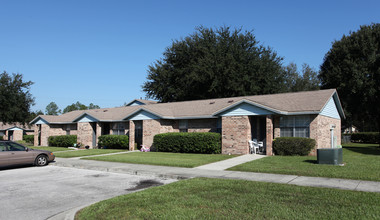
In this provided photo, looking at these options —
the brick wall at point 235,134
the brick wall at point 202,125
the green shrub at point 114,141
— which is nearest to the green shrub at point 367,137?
the brick wall at point 202,125

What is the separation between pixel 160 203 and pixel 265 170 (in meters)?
6.15

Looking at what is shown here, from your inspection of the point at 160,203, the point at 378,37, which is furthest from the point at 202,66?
the point at 160,203

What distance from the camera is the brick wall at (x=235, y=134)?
65.1ft

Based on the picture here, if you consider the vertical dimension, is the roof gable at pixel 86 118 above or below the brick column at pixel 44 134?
above

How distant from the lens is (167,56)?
4184 cm

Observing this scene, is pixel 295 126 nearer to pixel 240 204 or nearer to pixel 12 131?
pixel 240 204

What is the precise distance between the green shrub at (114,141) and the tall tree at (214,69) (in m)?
13.0

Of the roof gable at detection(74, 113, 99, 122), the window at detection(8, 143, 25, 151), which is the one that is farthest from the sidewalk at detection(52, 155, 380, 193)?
the roof gable at detection(74, 113, 99, 122)

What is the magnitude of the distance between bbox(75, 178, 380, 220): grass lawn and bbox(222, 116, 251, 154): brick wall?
1115 cm

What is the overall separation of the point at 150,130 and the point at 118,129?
5.50 meters

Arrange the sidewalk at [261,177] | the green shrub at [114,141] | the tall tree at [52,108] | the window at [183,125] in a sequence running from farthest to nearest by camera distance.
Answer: the tall tree at [52,108]
the green shrub at [114,141]
the window at [183,125]
the sidewalk at [261,177]

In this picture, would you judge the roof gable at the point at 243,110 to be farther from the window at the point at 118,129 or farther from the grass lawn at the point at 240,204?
the window at the point at 118,129

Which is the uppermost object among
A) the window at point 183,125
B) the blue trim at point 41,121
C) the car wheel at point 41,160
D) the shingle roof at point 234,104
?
the shingle roof at point 234,104

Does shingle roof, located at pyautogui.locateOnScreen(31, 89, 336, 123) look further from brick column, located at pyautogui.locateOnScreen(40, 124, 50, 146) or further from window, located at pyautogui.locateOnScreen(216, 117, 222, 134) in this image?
brick column, located at pyautogui.locateOnScreen(40, 124, 50, 146)
